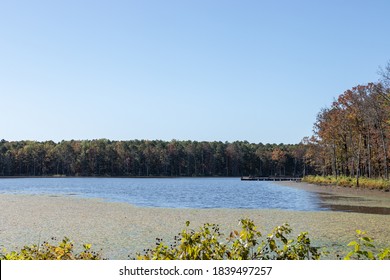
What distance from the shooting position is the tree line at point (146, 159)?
148875 millimetres

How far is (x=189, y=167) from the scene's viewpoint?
160500 millimetres

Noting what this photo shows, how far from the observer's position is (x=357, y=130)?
197 ft

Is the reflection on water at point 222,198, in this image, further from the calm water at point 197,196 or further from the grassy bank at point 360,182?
the grassy bank at point 360,182

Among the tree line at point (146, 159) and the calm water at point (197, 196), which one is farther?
the tree line at point (146, 159)

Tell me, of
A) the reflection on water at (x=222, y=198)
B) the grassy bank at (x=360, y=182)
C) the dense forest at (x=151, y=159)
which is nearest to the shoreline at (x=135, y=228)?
the reflection on water at (x=222, y=198)

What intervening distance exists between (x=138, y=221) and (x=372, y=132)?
41660mm

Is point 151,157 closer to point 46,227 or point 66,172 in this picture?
point 66,172

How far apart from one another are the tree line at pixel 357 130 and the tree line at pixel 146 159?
6851cm

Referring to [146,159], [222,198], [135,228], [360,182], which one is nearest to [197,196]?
[222,198]

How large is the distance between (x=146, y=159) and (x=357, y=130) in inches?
3977

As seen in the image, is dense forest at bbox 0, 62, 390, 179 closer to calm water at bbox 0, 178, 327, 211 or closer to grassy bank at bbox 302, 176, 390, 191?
grassy bank at bbox 302, 176, 390, 191

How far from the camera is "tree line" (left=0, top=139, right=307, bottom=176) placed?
149 metres

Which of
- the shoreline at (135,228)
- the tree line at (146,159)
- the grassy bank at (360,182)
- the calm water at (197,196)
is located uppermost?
the tree line at (146,159)
